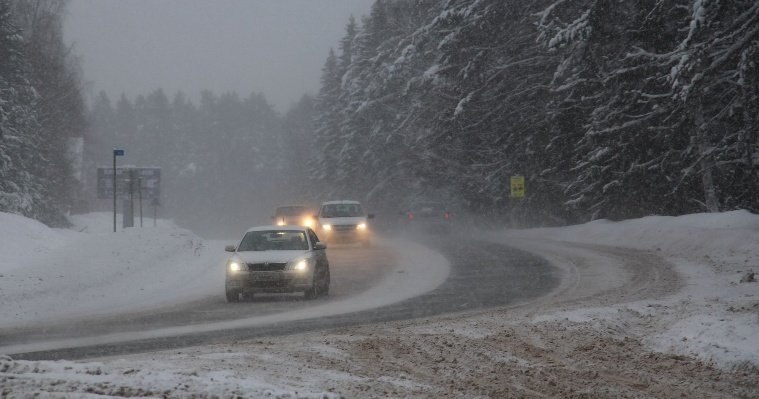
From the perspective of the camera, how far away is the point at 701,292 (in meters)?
15.3

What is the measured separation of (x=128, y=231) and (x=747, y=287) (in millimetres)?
16584

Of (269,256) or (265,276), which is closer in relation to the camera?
(265,276)

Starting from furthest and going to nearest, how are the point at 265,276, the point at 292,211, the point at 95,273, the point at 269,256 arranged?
the point at 292,211 < the point at 95,273 < the point at 269,256 < the point at 265,276

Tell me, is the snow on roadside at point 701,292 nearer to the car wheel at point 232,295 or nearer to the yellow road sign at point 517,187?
the car wheel at point 232,295

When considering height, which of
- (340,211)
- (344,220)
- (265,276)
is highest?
(340,211)

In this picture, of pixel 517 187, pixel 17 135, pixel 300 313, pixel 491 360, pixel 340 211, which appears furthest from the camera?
pixel 17 135

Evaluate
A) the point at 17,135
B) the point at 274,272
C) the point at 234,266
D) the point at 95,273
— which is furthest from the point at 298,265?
the point at 17,135

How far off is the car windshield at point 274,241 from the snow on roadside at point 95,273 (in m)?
1.57

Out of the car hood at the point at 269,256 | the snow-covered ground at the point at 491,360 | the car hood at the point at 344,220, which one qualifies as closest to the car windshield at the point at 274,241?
the car hood at the point at 269,256

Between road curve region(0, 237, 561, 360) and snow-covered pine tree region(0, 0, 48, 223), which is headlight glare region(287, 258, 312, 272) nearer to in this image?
road curve region(0, 237, 561, 360)

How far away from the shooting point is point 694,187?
1325 inches

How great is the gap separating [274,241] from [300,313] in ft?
13.5

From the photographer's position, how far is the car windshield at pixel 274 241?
18.3 m

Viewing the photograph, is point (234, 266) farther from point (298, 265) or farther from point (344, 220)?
point (344, 220)
